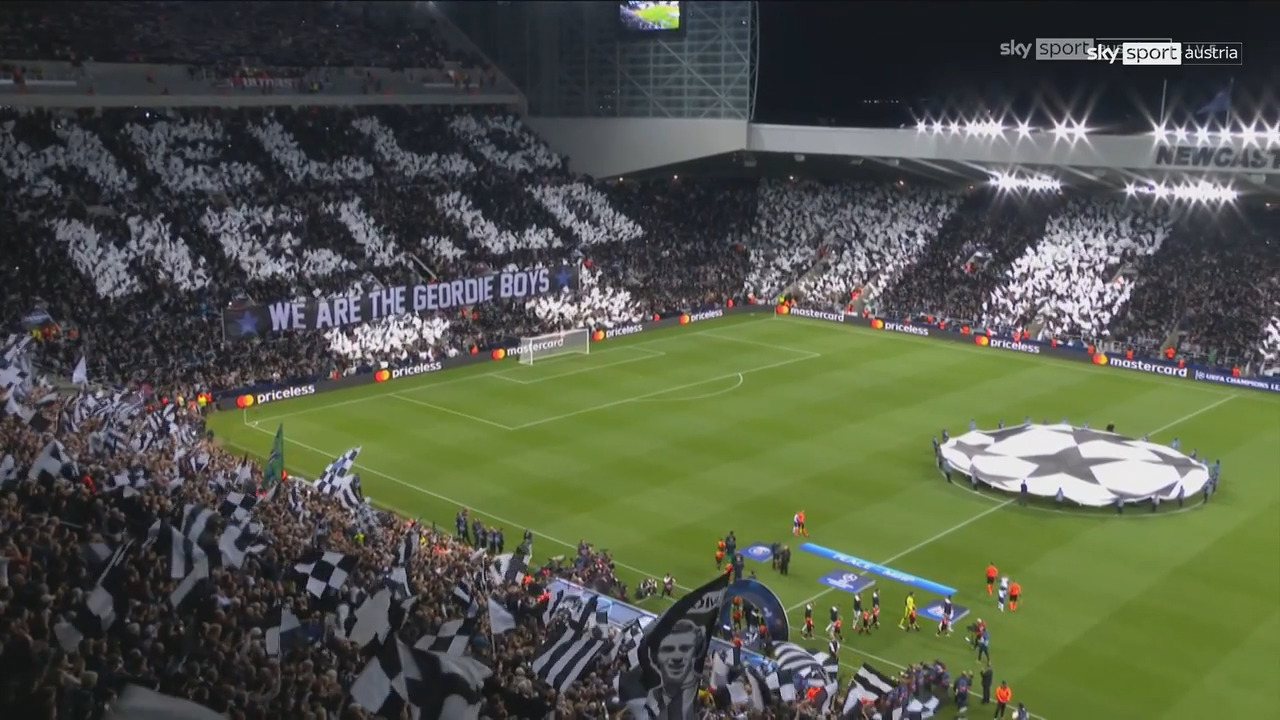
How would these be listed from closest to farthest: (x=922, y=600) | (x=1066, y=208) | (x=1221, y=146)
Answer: (x=922, y=600)
(x=1221, y=146)
(x=1066, y=208)

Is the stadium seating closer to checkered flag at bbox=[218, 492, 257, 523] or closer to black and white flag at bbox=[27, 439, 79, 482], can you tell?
checkered flag at bbox=[218, 492, 257, 523]

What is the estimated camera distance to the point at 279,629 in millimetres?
13445

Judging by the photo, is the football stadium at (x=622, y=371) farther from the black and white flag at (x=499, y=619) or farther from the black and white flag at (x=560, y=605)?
the black and white flag at (x=560, y=605)

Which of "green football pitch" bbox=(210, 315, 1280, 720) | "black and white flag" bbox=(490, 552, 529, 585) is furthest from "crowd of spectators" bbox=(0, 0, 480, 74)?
"black and white flag" bbox=(490, 552, 529, 585)

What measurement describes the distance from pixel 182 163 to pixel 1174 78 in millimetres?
46576

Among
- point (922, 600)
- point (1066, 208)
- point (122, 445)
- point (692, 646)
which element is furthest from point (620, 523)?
point (1066, 208)

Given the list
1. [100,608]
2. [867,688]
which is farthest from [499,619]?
[867,688]

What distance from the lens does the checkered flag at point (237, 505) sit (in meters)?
19.5

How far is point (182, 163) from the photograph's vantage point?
54281 mm

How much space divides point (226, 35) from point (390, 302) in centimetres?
2017

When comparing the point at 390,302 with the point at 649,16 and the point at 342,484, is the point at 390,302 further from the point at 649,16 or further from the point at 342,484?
the point at 342,484

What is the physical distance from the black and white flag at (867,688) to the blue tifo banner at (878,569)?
7591mm

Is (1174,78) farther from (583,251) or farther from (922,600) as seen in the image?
(922,600)

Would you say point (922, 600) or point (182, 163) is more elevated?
point (182, 163)
